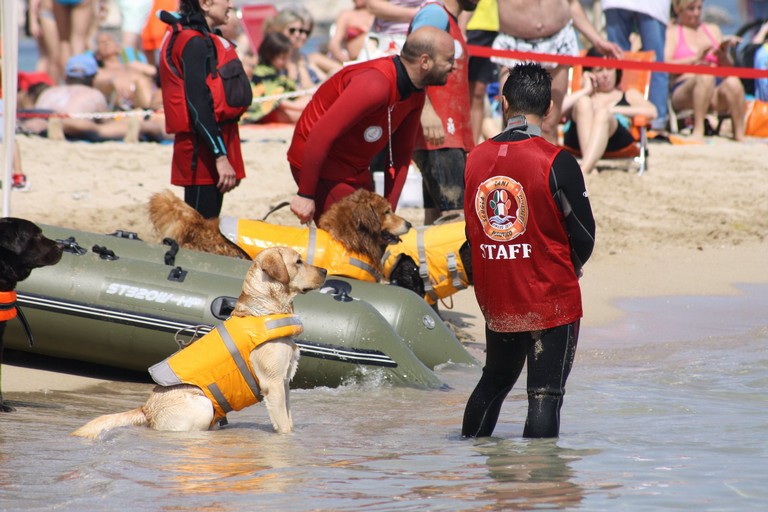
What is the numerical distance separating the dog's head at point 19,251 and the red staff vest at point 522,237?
88.4 inches

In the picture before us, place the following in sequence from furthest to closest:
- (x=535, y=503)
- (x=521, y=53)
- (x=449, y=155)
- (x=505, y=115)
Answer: (x=521, y=53) → (x=449, y=155) → (x=505, y=115) → (x=535, y=503)

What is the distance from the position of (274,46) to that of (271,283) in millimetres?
8926

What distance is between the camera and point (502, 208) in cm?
468

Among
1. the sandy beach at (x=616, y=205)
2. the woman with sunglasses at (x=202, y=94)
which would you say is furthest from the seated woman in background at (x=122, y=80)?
the woman with sunglasses at (x=202, y=94)

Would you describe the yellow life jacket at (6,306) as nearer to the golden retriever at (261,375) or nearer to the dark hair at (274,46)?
the golden retriever at (261,375)

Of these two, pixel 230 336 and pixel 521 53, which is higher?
pixel 521 53

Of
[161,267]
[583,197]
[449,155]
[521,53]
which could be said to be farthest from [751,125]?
[583,197]

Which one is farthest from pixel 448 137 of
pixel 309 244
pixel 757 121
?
pixel 757 121

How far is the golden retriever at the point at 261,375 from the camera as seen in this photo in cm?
532

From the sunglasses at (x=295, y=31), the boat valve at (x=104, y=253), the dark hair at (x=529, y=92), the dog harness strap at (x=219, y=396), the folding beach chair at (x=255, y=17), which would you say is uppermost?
the folding beach chair at (x=255, y=17)

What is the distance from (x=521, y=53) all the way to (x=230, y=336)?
6.22m

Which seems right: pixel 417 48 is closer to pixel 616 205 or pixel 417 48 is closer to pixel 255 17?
pixel 616 205

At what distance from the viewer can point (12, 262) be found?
5.68 m

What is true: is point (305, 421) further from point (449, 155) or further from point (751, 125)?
point (751, 125)
